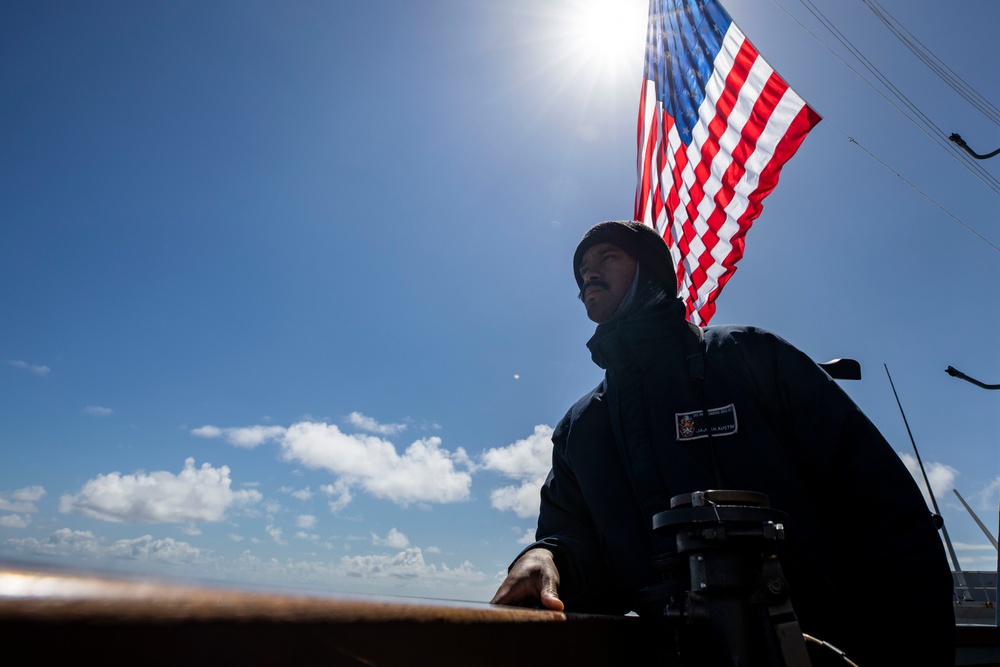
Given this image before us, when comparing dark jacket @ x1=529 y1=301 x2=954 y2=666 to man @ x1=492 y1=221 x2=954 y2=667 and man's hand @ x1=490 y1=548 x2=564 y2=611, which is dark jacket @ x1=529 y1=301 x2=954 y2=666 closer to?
man @ x1=492 y1=221 x2=954 y2=667

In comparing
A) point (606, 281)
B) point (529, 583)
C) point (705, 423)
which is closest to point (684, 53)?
point (606, 281)

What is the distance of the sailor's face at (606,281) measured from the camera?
289 cm

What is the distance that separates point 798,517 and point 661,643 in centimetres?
85

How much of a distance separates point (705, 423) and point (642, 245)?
4.14ft

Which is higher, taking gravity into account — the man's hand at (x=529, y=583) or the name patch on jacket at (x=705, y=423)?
the name patch on jacket at (x=705, y=423)

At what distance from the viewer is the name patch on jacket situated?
197 centimetres

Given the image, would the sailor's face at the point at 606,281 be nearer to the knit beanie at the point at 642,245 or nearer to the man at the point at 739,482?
the knit beanie at the point at 642,245

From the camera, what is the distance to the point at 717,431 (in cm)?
198

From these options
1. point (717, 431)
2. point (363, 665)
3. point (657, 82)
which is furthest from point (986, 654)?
point (657, 82)

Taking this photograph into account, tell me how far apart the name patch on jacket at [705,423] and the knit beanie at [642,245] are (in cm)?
91

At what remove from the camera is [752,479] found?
186 centimetres

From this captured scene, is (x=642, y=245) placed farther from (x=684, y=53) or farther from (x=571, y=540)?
(x=684, y=53)

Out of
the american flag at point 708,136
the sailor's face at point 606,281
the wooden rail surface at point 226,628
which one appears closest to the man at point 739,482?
the sailor's face at point 606,281

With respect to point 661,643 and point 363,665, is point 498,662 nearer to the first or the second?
point 363,665
